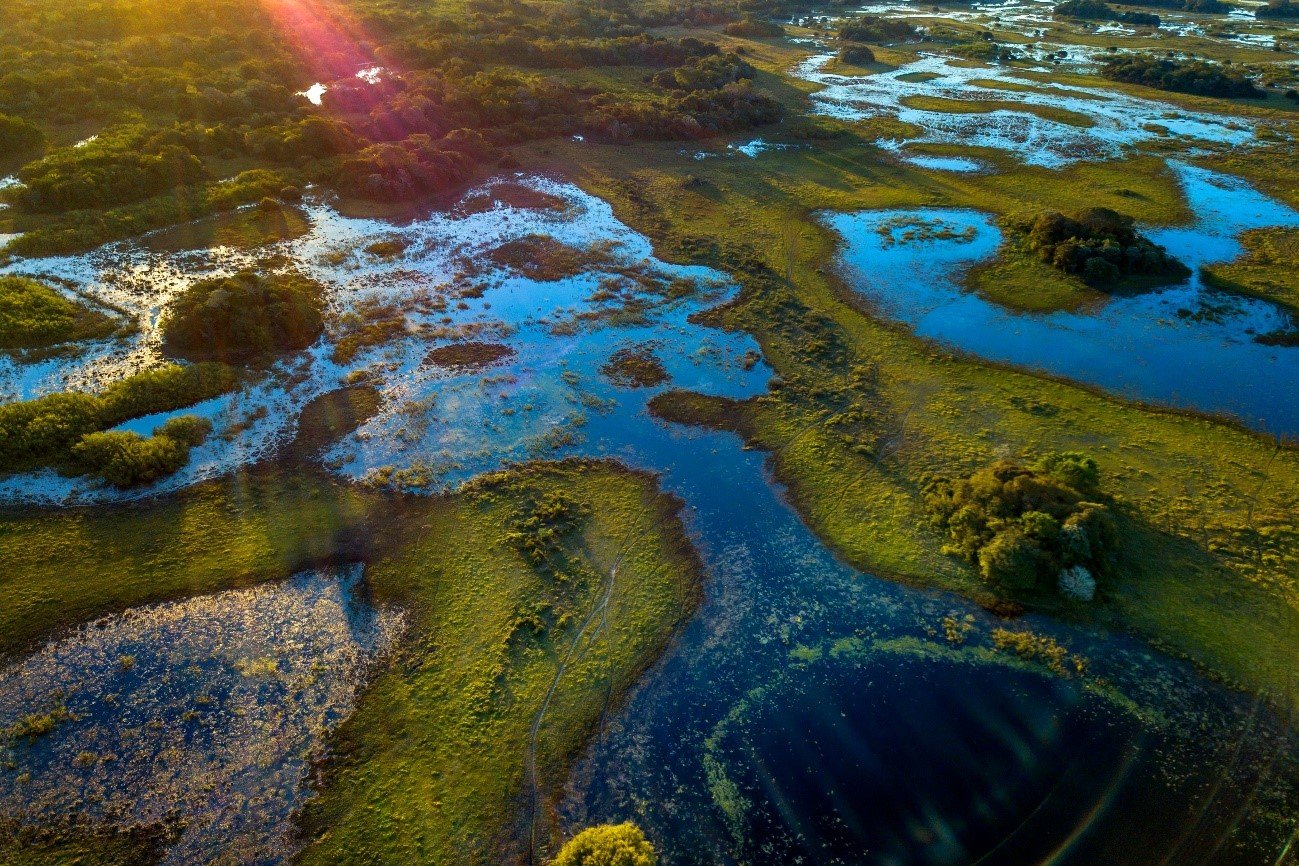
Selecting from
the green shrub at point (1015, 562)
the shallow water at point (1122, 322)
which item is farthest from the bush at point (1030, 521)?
the shallow water at point (1122, 322)

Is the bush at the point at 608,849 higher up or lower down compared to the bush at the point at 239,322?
lower down

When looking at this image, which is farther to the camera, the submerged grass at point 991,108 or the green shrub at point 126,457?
the submerged grass at point 991,108

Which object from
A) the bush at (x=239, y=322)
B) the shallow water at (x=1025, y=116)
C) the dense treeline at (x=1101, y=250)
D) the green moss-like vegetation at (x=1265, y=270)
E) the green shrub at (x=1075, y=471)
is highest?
the shallow water at (x=1025, y=116)

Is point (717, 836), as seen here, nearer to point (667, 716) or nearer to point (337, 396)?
point (667, 716)

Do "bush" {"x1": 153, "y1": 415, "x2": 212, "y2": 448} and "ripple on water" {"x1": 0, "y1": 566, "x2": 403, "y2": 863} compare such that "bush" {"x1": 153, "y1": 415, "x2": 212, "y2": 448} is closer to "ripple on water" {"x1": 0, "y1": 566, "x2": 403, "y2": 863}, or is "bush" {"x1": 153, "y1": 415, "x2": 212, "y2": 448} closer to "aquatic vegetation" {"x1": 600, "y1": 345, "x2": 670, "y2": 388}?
"ripple on water" {"x1": 0, "y1": 566, "x2": 403, "y2": 863}

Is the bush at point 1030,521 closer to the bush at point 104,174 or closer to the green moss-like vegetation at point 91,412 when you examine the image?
the green moss-like vegetation at point 91,412

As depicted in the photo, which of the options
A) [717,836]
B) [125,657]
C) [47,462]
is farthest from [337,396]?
[717,836]
